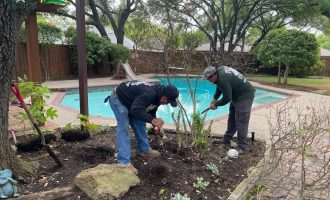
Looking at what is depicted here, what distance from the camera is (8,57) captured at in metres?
2.91

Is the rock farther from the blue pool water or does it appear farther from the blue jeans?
the blue pool water

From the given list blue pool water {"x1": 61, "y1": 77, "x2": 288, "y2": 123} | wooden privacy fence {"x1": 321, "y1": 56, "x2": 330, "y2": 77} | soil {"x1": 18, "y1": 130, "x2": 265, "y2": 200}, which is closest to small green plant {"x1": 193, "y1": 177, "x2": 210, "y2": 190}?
soil {"x1": 18, "y1": 130, "x2": 265, "y2": 200}

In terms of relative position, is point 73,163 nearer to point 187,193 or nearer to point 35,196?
point 35,196

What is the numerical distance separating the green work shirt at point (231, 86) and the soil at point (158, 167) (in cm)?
75

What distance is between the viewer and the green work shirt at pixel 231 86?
4.14m

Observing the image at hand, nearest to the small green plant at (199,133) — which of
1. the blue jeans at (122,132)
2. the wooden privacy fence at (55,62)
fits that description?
the blue jeans at (122,132)

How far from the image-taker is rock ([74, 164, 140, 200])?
2830mm

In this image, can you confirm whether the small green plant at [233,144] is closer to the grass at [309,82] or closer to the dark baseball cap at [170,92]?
the dark baseball cap at [170,92]

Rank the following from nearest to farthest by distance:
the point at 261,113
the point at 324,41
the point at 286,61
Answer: the point at 261,113, the point at 286,61, the point at 324,41

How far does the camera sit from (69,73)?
1590 cm

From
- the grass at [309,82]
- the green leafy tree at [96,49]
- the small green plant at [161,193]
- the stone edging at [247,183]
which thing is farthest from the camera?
the green leafy tree at [96,49]

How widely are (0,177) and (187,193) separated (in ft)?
5.63

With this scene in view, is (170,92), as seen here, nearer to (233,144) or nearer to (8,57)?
(8,57)

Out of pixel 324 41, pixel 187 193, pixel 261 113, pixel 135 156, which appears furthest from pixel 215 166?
pixel 324 41
